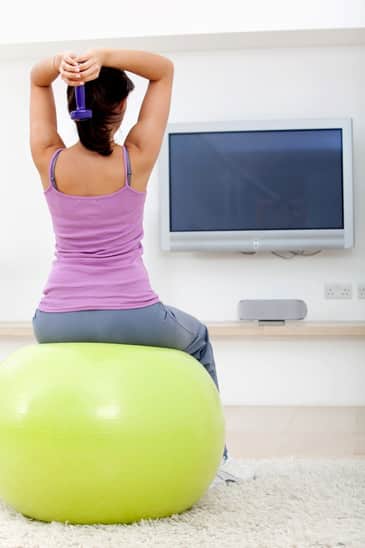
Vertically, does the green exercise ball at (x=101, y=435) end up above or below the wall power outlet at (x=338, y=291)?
below

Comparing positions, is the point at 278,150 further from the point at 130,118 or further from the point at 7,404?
the point at 7,404

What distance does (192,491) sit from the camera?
2.21m

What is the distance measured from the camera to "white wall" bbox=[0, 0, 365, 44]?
15.5 feet

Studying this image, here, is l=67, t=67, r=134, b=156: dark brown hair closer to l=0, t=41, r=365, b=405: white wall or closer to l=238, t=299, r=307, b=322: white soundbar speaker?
l=238, t=299, r=307, b=322: white soundbar speaker

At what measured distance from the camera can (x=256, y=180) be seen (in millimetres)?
4996

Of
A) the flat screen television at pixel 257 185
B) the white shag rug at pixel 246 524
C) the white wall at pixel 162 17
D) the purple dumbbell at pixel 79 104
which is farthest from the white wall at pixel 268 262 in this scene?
the purple dumbbell at pixel 79 104

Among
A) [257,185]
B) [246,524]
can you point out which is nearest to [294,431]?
[257,185]

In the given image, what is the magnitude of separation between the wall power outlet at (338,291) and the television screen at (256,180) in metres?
0.34

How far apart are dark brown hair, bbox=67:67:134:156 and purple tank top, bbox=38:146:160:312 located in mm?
69

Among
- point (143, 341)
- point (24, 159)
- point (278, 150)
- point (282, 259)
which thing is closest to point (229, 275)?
point (282, 259)

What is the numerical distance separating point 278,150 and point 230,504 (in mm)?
2943

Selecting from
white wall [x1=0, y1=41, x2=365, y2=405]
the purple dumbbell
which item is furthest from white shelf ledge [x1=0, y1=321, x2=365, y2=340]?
the purple dumbbell

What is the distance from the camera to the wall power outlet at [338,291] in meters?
5.04

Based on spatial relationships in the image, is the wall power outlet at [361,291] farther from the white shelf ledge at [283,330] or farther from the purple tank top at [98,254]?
the purple tank top at [98,254]
